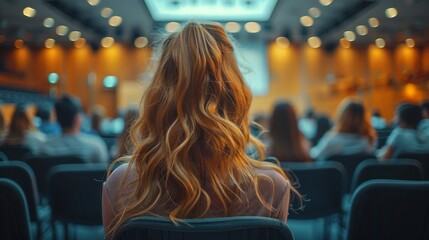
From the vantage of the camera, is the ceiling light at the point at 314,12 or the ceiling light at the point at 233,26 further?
the ceiling light at the point at 233,26

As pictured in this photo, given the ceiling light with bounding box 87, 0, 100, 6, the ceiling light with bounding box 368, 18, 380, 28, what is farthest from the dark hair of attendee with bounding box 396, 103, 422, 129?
the ceiling light with bounding box 368, 18, 380, 28

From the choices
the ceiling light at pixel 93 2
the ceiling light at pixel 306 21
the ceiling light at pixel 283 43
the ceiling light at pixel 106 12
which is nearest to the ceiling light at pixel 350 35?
the ceiling light at pixel 306 21

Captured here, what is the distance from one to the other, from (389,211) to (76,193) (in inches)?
71.0

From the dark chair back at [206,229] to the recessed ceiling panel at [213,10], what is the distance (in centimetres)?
1228

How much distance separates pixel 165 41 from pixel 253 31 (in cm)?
1478

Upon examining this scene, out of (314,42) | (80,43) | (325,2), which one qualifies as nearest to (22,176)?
(325,2)

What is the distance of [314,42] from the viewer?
16922 millimetres

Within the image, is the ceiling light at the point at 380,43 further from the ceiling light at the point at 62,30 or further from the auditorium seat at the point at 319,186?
the auditorium seat at the point at 319,186

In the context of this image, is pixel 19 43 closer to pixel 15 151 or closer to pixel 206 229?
pixel 15 151

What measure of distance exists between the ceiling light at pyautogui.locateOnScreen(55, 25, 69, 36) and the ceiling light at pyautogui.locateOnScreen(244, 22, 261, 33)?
273 inches

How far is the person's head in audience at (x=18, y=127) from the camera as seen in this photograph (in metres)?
3.88

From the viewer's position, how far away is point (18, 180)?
235 centimetres

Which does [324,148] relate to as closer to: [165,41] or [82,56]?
[165,41]

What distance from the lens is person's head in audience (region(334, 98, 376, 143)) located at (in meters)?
3.43
